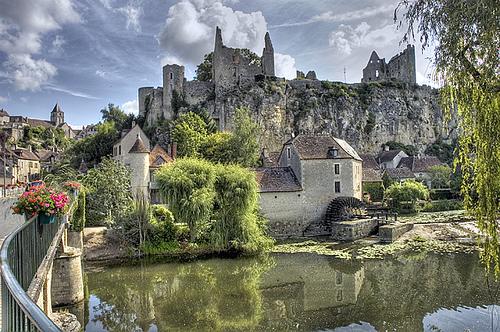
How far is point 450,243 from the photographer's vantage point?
2625 centimetres

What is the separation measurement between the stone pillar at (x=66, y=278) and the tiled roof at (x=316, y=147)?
848 inches

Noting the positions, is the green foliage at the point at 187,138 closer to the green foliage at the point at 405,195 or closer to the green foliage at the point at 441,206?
the green foliage at the point at 405,195

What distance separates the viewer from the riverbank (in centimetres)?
2425

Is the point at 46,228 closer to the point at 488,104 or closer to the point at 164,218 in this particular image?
the point at 488,104

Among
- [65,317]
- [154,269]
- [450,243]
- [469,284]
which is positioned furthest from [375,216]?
[65,317]

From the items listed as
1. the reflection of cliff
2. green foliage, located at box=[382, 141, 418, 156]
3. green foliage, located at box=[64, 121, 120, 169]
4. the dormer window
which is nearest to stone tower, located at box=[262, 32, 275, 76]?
green foliage, located at box=[382, 141, 418, 156]

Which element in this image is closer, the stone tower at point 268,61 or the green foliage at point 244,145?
the green foliage at point 244,145

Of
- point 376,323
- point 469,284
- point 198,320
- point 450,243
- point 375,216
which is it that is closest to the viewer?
point 376,323

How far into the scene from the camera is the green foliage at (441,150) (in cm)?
6825

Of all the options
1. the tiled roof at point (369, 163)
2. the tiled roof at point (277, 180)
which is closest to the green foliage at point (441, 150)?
the tiled roof at point (369, 163)

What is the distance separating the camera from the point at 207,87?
57.4 metres

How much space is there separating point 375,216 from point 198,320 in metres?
23.6

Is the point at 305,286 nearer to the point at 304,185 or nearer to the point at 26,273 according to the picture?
the point at 26,273

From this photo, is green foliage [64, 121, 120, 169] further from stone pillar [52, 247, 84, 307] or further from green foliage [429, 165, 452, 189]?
green foliage [429, 165, 452, 189]
